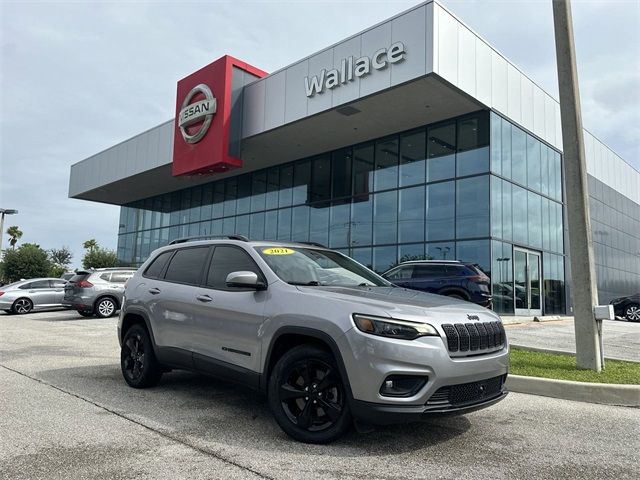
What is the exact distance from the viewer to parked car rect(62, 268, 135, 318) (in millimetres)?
16922

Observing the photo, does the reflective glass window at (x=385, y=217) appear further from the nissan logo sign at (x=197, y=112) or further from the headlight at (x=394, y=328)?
the headlight at (x=394, y=328)

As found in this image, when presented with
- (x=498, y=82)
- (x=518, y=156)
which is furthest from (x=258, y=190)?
(x=498, y=82)

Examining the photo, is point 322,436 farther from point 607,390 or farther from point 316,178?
point 316,178

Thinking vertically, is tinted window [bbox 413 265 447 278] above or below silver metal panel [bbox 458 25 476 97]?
below

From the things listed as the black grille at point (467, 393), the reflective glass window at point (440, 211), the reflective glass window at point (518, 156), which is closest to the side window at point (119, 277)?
the reflective glass window at point (440, 211)

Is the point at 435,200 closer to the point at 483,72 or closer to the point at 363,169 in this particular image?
the point at 363,169

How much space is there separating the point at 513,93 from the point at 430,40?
5.86 metres

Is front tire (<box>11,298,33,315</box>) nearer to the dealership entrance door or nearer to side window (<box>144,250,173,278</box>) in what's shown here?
side window (<box>144,250,173,278</box>)

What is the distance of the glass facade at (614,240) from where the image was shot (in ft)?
91.4

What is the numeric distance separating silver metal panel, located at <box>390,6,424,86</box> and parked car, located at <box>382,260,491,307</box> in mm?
5823

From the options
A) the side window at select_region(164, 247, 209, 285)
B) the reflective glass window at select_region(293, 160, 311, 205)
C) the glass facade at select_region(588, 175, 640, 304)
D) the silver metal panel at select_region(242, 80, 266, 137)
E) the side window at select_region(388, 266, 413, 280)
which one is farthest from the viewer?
the glass facade at select_region(588, 175, 640, 304)

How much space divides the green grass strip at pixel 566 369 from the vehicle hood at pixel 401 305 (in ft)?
9.50

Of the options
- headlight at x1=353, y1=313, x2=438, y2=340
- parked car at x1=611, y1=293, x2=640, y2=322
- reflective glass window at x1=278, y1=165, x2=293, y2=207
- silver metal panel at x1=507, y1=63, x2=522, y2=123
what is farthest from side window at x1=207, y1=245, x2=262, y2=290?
parked car at x1=611, y1=293, x2=640, y2=322

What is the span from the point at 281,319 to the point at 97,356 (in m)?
5.80
